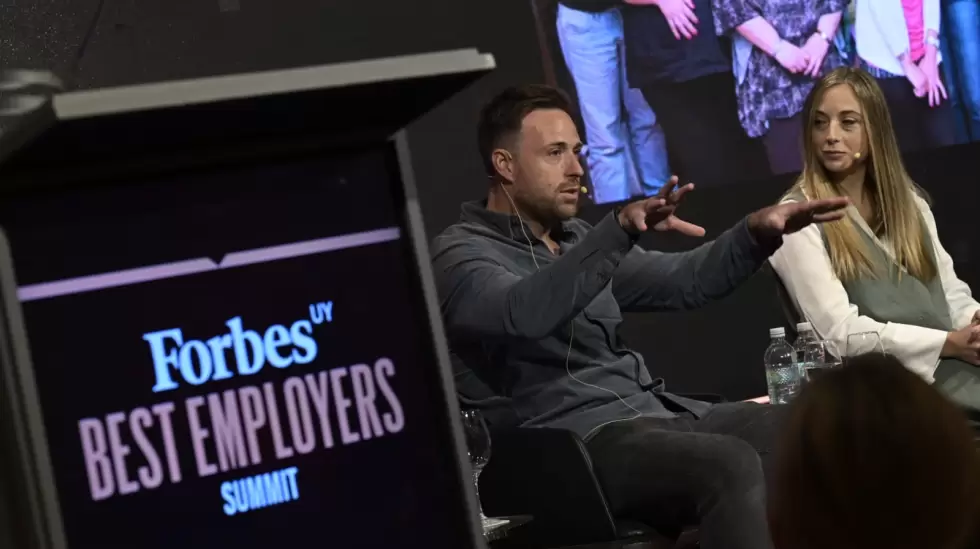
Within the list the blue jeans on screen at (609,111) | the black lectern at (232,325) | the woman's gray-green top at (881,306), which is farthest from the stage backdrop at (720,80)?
the black lectern at (232,325)

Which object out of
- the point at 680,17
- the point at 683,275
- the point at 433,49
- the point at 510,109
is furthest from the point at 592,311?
the point at 680,17

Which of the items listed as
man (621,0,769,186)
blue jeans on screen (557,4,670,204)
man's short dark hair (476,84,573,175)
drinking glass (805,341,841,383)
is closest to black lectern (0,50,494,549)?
man's short dark hair (476,84,573,175)

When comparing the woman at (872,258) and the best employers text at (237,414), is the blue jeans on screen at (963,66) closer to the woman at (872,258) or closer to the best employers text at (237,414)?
the woman at (872,258)

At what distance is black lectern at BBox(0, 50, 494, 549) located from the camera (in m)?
1.14

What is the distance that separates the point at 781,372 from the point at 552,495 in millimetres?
1448

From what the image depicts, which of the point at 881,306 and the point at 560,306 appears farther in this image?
the point at 881,306

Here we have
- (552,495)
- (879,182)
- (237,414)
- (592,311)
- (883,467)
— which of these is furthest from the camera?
(879,182)

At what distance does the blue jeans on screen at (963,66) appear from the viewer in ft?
16.0

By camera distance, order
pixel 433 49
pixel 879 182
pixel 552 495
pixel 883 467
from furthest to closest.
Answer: pixel 433 49 → pixel 879 182 → pixel 552 495 → pixel 883 467

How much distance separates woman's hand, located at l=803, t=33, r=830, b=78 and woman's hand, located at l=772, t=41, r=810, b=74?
1cm

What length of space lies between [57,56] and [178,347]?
10.3 ft

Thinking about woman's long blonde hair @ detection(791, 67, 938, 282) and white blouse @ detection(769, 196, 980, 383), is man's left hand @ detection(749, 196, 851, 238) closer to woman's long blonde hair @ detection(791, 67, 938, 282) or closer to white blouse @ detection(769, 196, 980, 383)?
white blouse @ detection(769, 196, 980, 383)

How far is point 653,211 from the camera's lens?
2473 mm

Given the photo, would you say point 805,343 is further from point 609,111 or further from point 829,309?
point 609,111
